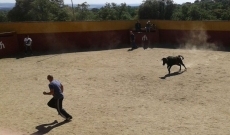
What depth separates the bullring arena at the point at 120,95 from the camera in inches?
331

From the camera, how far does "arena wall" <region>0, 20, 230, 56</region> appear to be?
20203 mm

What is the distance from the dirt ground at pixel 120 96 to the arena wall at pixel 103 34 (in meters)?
2.88

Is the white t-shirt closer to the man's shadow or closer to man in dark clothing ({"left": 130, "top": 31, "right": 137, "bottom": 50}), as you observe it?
man in dark clothing ({"left": 130, "top": 31, "right": 137, "bottom": 50})

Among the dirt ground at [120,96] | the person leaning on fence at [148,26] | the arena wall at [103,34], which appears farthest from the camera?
the person leaning on fence at [148,26]

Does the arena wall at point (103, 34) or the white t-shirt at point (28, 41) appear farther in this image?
the arena wall at point (103, 34)

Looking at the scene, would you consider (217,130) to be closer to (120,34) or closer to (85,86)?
(85,86)

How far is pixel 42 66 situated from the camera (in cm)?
1642

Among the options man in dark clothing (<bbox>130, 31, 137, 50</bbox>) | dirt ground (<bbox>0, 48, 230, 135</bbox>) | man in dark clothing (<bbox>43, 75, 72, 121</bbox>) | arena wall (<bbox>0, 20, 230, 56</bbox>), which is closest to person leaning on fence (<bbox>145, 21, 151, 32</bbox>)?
arena wall (<bbox>0, 20, 230, 56</bbox>)

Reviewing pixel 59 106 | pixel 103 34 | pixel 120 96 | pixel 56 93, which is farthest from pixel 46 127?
pixel 103 34

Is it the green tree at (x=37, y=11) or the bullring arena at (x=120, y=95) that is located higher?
the green tree at (x=37, y=11)

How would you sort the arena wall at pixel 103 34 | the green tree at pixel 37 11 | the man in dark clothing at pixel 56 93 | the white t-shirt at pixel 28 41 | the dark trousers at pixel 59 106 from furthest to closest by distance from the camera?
the green tree at pixel 37 11 < the arena wall at pixel 103 34 < the white t-shirt at pixel 28 41 < the dark trousers at pixel 59 106 < the man in dark clothing at pixel 56 93

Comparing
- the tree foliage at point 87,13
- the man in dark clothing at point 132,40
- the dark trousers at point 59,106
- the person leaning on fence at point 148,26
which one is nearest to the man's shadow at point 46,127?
the dark trousers at point 59,106

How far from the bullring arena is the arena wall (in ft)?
8.07

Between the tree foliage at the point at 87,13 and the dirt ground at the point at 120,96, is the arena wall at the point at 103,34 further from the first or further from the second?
the tree foliage at the point at 87,13
